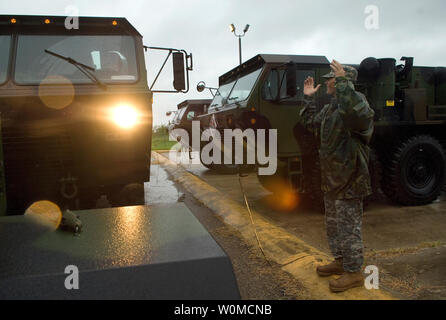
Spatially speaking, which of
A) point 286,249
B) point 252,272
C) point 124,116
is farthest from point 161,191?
point 252,272

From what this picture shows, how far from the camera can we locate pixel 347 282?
99.2 inches

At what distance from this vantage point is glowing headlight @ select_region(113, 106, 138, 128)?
12.5 ft

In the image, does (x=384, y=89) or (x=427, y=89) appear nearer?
(x=384, y=89)

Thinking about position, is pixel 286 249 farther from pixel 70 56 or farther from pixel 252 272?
pixel 70 56

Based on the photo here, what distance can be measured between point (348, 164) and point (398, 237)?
78.8 inches

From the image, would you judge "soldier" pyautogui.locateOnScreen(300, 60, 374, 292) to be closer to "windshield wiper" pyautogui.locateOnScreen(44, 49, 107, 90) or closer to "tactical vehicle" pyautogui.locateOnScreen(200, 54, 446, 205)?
"windshield wiper" pyautogui.locateOnScreen(44, 49, 107, 90)

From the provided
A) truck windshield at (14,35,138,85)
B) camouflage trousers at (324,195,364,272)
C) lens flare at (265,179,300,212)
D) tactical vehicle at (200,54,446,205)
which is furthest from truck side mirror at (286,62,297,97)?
camouflage trousers at (324,195,364,272)

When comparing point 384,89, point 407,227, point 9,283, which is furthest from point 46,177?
point 384,89

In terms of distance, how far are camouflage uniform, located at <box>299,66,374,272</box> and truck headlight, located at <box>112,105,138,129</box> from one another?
1.99m

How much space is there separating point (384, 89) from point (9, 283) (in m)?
5.66

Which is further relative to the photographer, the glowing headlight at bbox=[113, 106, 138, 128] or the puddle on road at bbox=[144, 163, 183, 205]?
the puddle on road at bbox=[144, 163, 183, 205]

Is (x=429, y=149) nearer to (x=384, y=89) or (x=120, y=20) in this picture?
(x=384, y=89)

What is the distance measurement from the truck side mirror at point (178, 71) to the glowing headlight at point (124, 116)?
2.61ft
